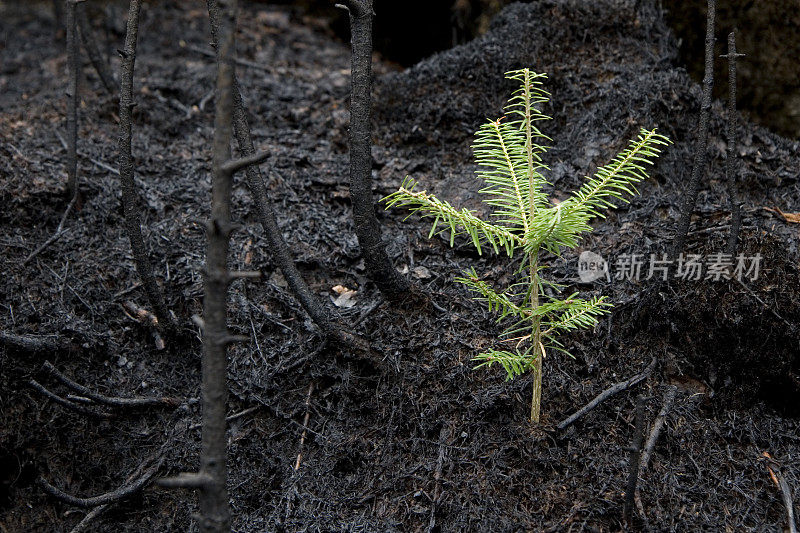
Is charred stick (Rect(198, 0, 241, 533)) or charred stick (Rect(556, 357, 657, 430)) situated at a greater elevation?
charred stick (Rect(198, 0, 241, 533))

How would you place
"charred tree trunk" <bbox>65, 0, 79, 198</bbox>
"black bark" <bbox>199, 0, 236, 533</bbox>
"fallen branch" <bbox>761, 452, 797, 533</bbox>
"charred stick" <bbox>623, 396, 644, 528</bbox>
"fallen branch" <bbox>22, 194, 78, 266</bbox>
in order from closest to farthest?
1. "black bark" <bbox>199, 0, 236, 533</bbox>
2. "charred stick" <bbox>623, 396, 644, 528</bbox>
3. "fallen branch" <bbox>761, 452, 797, 533</bbox>
4. "fallen branch" <bbox>22, 194, 78, 266</bbox>
5. "charred tree trunk" <bbox>65, 0, 79, 198</bbox>

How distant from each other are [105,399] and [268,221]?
1.06 metres

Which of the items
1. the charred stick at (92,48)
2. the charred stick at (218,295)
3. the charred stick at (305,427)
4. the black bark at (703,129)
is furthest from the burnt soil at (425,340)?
the charred stick at (218,295)

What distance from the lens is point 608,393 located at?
7.95 feet

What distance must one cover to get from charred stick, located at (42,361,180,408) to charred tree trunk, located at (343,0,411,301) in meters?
1.08

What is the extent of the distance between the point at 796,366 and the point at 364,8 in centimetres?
231

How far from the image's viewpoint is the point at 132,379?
2.75 m

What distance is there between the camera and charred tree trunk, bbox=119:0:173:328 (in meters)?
2.45

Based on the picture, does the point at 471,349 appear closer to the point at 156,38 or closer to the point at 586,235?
the point at 586,235

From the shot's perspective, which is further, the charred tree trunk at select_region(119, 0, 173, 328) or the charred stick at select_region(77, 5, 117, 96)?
the charred stick at select_region(77, 5, 117, 96)

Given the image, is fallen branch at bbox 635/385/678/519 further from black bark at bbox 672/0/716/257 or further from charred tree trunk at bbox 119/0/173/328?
charred tree trunk at bbox 119/0/173/328

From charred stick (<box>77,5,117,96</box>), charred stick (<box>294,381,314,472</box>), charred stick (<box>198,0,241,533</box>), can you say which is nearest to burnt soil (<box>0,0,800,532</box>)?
charred stick (<box>294,381,314,472</box>)

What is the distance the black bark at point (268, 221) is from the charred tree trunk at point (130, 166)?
33 centimetres

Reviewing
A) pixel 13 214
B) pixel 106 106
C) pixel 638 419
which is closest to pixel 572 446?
pixel 638 419
